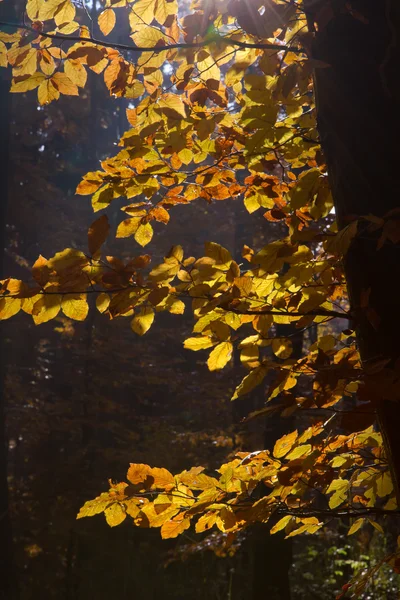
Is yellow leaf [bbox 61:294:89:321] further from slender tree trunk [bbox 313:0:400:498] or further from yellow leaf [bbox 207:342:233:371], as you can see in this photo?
slender tree trunk [bbox 313:0:400:498]

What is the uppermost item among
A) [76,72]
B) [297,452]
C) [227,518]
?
[76,72]

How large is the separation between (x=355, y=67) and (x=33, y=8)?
106cm

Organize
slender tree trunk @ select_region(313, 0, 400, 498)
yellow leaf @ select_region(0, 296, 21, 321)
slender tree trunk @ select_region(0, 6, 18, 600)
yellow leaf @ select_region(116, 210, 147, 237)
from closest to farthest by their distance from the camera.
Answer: slender tree trunk @ select_region(313, 0, 400, 498) → yellow leaf @ select_region(0, 296, 21, 321) → yellow leaf @ select_region(116, 210, 147, 237) → slender tree trunk @ select_region(0, 6, 18, 600)

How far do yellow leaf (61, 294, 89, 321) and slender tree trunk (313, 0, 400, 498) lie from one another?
0.72m

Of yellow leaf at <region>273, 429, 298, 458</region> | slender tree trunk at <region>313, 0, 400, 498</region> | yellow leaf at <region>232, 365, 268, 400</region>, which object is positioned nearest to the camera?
slender tree trunk at <region>313, 0, 400, 498</region>

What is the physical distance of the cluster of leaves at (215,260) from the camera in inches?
Answer: 62.1

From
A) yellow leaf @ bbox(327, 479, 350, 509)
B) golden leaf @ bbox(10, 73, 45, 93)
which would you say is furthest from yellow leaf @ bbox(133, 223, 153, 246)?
yellow leaf @ bbox(327, 479, 350, 509)

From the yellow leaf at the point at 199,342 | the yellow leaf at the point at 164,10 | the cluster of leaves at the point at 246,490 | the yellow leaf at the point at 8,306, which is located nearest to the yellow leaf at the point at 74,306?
the yellow leaf at the point at 8,306

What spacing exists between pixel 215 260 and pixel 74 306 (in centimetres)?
41

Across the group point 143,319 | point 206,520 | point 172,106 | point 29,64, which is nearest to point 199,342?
point 143,319

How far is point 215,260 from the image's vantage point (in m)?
1.64

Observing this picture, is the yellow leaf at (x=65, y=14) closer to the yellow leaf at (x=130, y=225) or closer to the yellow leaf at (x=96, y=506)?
the yellow leaf at (x=130, y=225)

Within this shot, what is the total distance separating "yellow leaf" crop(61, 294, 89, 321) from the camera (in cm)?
158

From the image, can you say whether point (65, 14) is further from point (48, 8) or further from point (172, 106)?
point (172, 106)
